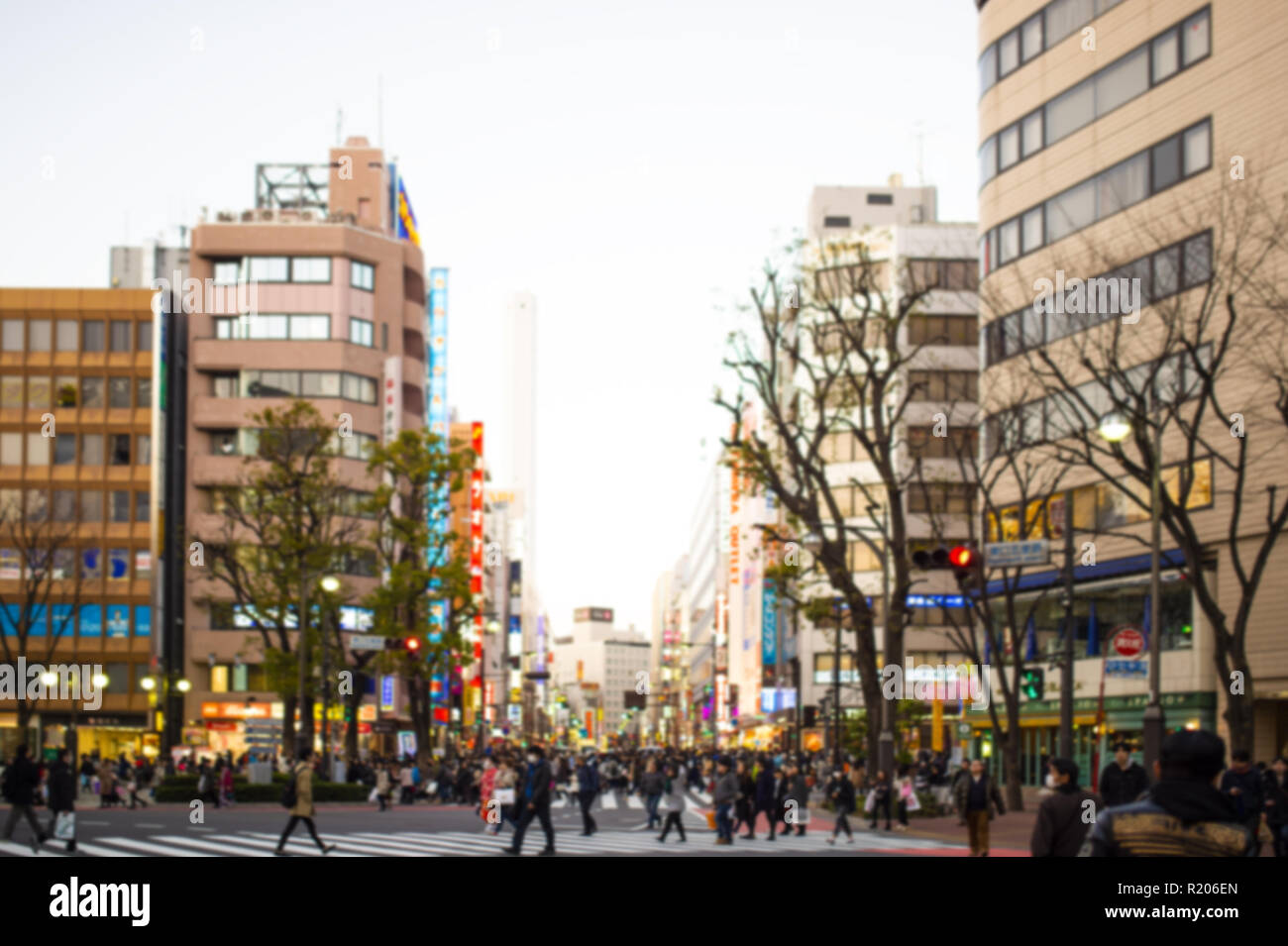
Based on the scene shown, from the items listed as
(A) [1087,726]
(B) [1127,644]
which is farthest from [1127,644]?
(A) [1087,726]

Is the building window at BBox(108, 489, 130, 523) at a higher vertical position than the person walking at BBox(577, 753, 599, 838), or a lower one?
higher

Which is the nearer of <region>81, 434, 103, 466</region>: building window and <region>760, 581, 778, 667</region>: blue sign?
<region>81, 434, 103, 466</region>: building window

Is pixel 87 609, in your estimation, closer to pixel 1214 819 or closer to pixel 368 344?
pixel 368 344

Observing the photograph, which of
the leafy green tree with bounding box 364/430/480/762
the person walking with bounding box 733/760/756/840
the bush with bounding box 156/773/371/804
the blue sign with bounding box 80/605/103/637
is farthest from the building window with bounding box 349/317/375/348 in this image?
the person walking with bounding box 733/760/756/840

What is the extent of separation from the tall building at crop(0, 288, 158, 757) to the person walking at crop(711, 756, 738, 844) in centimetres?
5246

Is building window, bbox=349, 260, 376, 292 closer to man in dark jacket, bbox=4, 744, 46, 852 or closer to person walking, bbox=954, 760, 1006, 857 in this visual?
man in dark jacket, bbox=4, 744, 46, 852

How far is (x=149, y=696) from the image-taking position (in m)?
74.6

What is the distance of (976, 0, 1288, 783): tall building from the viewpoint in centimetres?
3831

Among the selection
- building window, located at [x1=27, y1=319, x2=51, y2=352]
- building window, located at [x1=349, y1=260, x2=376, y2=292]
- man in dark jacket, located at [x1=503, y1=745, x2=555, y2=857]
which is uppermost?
building window, located at [x1=349, y1=260, x2=376, y2=292]

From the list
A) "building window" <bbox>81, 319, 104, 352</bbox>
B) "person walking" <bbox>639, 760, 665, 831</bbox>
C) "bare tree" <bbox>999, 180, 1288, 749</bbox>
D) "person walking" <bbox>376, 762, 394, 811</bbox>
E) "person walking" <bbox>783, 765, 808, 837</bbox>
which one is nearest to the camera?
"person walking" <bbox>783, 765, 808, 837</bbox>

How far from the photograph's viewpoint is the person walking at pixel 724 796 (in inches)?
1116

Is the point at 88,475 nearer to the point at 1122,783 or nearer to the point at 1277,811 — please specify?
the point at 1122,783

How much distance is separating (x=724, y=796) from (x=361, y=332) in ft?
192
